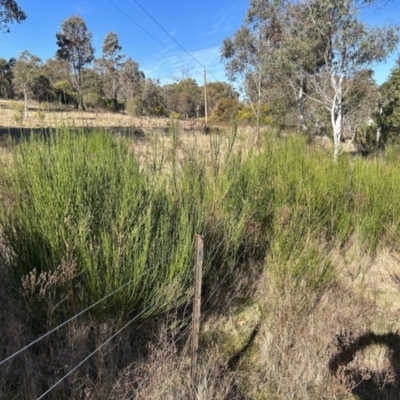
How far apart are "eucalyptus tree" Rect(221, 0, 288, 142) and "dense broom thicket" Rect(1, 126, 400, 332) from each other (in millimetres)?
12098

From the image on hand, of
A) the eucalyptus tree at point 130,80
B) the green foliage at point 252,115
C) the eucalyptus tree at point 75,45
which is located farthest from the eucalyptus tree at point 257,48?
the eucalyptus tree at point 130,80

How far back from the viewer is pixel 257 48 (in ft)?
53.2

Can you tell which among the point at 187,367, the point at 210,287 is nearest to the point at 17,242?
the point at 187,367

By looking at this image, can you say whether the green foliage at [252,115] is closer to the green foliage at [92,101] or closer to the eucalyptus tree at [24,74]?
the eucalyptus tree at [24,74]

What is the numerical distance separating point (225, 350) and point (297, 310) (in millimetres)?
567

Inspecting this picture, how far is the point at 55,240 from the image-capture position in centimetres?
181

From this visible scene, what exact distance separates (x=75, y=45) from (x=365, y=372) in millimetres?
39037

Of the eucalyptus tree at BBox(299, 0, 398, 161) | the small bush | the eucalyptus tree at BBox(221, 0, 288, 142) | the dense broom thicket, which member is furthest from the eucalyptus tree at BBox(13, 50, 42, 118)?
the dense broom thicket

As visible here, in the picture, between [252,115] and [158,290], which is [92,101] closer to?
[252,115]

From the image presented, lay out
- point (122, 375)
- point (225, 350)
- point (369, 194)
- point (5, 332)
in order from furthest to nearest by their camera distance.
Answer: point (369, 194), point (225, 350), point (5, 332), point (122, 375)

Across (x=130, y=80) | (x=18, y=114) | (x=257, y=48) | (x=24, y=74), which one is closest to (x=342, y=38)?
(x=257, y=48)

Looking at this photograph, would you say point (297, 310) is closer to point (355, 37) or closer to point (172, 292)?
point (172, 292)

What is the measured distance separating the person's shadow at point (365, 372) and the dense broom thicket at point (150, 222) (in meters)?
0.49

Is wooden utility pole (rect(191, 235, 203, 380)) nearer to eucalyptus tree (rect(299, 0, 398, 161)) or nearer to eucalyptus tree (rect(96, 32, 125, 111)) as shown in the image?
eucalyptus tree (rect(299, 0, 398, 161))
